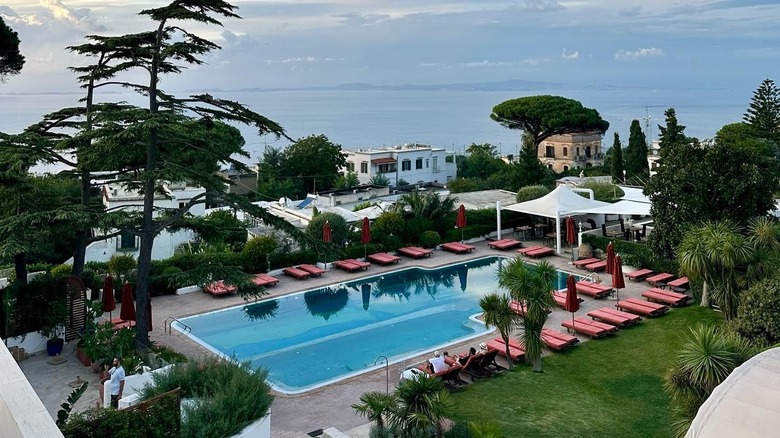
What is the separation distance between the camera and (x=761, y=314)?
12.0 metres

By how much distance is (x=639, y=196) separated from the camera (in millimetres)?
28234

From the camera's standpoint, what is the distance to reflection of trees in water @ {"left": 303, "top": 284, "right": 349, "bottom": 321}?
19.1m

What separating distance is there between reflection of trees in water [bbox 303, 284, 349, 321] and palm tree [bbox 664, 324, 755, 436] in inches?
401

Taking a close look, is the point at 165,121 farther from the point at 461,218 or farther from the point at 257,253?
the point at 461,218

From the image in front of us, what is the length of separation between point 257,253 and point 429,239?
651 cm

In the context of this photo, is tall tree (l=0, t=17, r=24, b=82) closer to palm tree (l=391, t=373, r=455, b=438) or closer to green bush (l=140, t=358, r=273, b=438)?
green bush (l=140, t=358, r=273, b=438)

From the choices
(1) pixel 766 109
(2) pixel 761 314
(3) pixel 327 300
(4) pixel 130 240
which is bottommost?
(3) pixel 327 300

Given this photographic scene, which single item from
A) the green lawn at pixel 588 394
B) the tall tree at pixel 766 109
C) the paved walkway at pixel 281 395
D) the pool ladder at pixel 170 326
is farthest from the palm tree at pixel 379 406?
the tall tree at pixel 766 109

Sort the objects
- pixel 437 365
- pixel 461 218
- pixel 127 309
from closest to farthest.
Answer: pixel 437 365 → pixel 127 309 → pixel 461 218

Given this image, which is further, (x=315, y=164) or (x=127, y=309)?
(x=315, y=164)

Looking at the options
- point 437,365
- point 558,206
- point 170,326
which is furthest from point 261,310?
point 558,206

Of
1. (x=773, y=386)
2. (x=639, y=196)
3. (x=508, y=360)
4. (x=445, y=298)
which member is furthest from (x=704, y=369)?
(x=639, y=196)

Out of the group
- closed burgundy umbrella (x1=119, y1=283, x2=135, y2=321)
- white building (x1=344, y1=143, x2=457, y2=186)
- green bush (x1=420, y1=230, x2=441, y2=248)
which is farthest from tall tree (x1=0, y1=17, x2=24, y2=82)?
white building (x1=344, y1=143, x2=457, y2=186)

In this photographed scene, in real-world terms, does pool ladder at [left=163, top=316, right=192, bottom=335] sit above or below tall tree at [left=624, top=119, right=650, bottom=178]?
below
